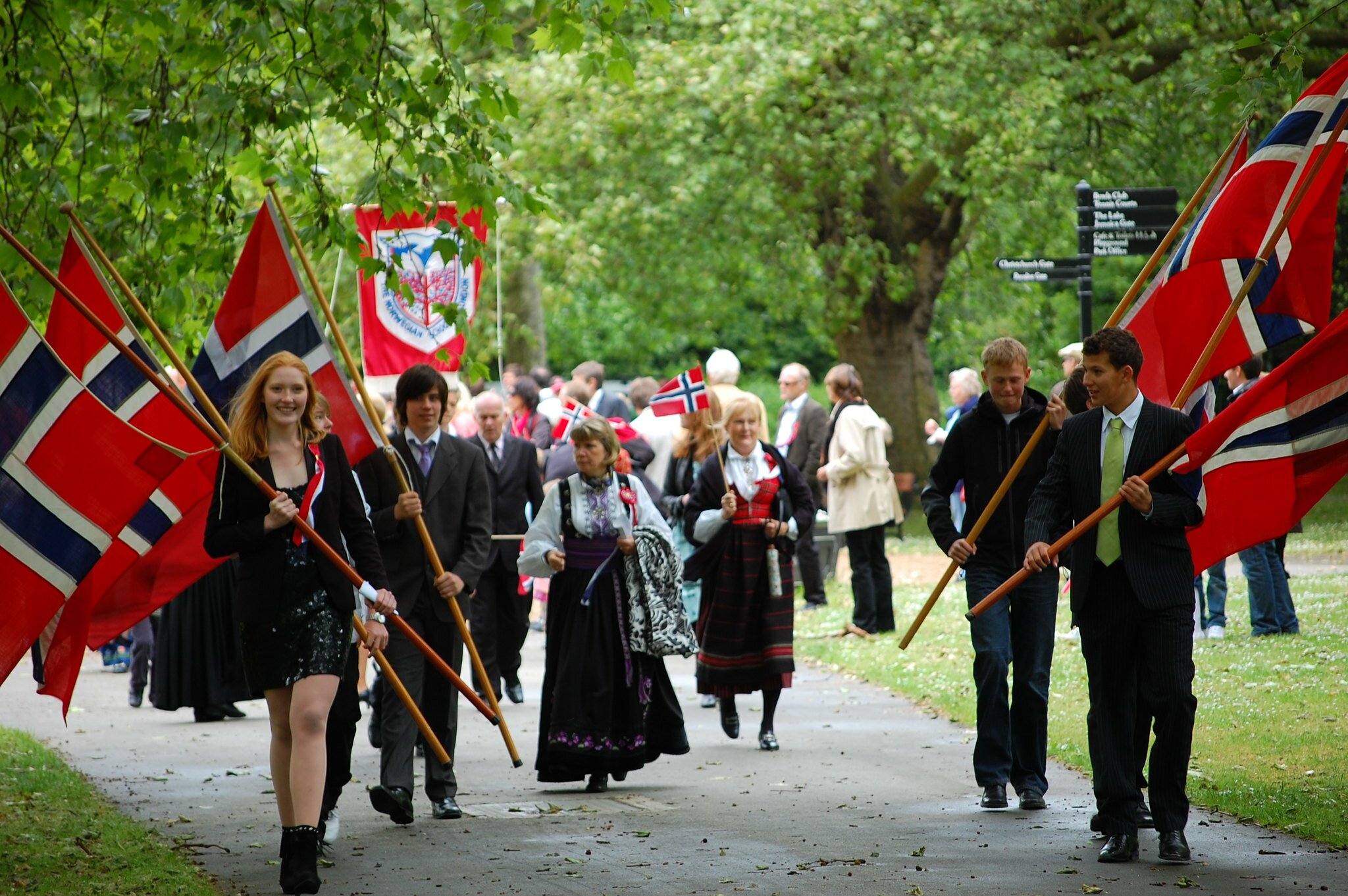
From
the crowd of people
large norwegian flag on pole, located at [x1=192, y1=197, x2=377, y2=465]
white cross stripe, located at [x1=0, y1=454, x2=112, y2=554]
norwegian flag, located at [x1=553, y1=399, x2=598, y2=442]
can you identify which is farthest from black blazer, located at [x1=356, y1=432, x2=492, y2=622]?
norwegian flag, located at [x1=553, y1=399, x2=598, y2=442]

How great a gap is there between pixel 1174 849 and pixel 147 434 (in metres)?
4.40

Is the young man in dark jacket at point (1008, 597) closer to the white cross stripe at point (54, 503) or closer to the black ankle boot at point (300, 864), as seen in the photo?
the black ankle boot at point (300, 864)

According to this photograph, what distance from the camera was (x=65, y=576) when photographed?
267 inches

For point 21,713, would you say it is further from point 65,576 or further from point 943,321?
point 943,321

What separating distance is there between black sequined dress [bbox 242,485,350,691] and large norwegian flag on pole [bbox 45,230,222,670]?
69 cm

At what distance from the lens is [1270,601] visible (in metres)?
13.2

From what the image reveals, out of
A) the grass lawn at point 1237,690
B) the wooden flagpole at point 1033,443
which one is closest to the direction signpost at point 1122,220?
the grass lawn at point 1237,690

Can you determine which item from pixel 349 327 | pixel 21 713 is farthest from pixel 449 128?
pixel 349 327

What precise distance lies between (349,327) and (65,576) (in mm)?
26828

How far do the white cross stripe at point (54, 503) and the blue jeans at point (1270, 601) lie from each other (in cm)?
899

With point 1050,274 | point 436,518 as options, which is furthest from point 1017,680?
point 1050,274

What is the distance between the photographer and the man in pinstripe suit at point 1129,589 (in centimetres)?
686

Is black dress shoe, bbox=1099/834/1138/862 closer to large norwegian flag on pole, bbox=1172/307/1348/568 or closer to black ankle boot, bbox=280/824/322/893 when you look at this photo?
large norwegian flag on pole, bbox=1172/307/1348/568

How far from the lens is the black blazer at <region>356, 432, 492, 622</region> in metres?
8.38
